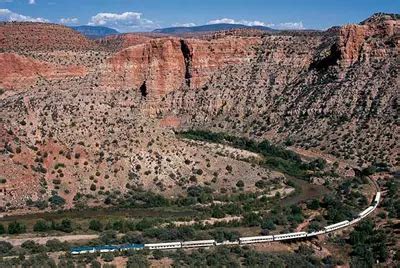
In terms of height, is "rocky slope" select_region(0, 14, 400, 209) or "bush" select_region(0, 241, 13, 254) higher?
"rocky slope" select_region(0, 14, 400, 209)

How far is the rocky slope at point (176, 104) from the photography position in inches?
2601

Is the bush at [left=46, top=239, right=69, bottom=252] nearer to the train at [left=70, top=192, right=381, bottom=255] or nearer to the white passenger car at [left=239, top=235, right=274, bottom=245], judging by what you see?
the train at [left=70, top=192, right=381, bottom=255]

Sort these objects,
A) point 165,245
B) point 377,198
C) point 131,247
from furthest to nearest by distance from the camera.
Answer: point 377,198
point 165,245
point 131,247

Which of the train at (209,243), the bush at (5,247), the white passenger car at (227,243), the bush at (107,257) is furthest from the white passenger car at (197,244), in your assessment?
the bush at (5,247)

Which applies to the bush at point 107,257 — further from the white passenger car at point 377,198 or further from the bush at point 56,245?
the white passenger car at point 377,198

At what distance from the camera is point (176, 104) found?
103 metres

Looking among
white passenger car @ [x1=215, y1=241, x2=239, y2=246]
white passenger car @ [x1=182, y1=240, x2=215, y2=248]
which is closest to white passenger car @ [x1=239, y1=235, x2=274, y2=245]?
white passenger car @ [x1=215, y1=241, x2=239, y2=246]

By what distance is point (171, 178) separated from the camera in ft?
223

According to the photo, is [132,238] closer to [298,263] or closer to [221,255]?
[221,255]

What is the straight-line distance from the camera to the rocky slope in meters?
66.1

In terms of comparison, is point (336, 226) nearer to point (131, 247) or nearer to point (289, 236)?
point (289, 236)

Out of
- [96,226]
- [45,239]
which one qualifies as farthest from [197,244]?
[45,239]

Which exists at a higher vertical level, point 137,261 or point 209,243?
point 137,261

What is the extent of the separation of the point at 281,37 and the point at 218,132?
2632cm
